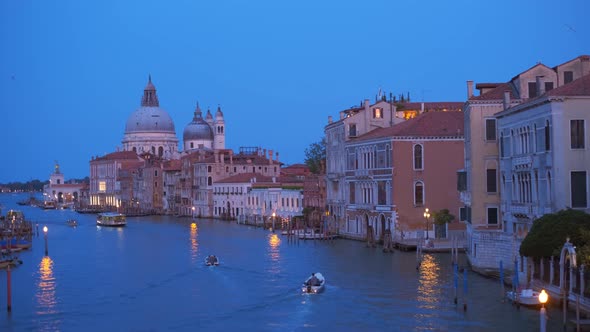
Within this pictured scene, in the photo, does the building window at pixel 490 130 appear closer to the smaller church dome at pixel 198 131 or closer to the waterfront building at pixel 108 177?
the smaller church dome at pixel 198 131

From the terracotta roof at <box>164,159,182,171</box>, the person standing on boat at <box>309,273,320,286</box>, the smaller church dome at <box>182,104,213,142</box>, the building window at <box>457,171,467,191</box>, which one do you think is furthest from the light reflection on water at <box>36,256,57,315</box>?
the smaller church dome at <box>182,104,213,142</box>

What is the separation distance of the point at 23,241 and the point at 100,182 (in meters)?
63.8

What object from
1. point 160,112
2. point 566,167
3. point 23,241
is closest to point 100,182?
point 160,112

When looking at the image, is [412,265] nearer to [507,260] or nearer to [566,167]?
[507,260]

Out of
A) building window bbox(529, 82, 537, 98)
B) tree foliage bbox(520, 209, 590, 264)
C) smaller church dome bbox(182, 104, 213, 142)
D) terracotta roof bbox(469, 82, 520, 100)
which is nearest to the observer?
tree foliage bbox(520, 209, 590, 264)

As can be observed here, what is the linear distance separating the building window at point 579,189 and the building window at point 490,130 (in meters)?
5.68

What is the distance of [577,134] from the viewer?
818 inches

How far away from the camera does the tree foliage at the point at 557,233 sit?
18.6m

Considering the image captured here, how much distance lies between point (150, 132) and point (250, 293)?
8514cm

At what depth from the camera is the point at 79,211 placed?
94812 millimetres

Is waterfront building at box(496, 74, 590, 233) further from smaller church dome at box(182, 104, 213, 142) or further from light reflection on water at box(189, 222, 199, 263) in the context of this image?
smaller church dome at box(182, 104, 213, 142)

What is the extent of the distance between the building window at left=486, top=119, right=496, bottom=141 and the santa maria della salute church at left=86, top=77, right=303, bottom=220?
82.2 ft

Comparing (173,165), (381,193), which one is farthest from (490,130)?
(173,165)

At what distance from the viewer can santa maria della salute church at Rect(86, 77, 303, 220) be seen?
60.7 metres
